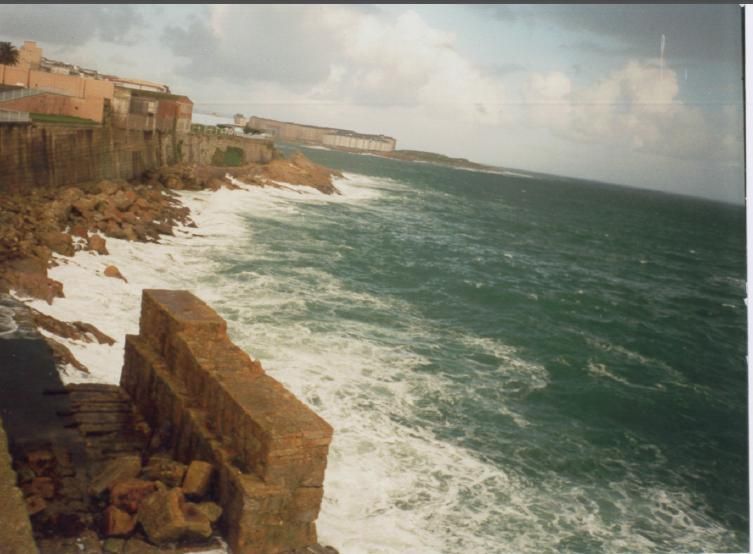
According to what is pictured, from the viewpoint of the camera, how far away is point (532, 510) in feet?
31.3

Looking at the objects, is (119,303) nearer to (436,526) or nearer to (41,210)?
(41,210)

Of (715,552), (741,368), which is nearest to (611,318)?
(741,368)

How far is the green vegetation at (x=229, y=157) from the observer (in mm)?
52084

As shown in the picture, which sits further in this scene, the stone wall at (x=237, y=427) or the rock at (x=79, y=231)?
the rock at (x=79, y=231)

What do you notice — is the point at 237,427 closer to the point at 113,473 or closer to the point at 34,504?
the point at 113,473

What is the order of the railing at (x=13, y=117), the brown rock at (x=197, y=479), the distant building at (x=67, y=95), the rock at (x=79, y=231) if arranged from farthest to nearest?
1. the distant building at (x=67, y=95)
2. the railing at (x=13, y=117)
3. the rock at (x=79, y=231)
4. the brown rock at (x=197, y=479)

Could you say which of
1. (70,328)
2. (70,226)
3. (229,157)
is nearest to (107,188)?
(70,226)

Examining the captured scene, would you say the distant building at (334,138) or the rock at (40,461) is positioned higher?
the distant building at (334,138)

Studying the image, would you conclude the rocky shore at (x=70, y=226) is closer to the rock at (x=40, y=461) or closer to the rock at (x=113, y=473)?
the rock at (x=40, y=461)

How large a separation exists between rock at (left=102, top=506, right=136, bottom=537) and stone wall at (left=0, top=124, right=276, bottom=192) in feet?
68.9

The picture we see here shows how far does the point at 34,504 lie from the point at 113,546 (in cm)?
83

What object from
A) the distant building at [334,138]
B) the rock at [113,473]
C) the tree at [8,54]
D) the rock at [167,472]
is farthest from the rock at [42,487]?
the distant building at [334,138]

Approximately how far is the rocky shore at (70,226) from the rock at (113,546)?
17.0 feet

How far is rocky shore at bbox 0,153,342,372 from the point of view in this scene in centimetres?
1303
